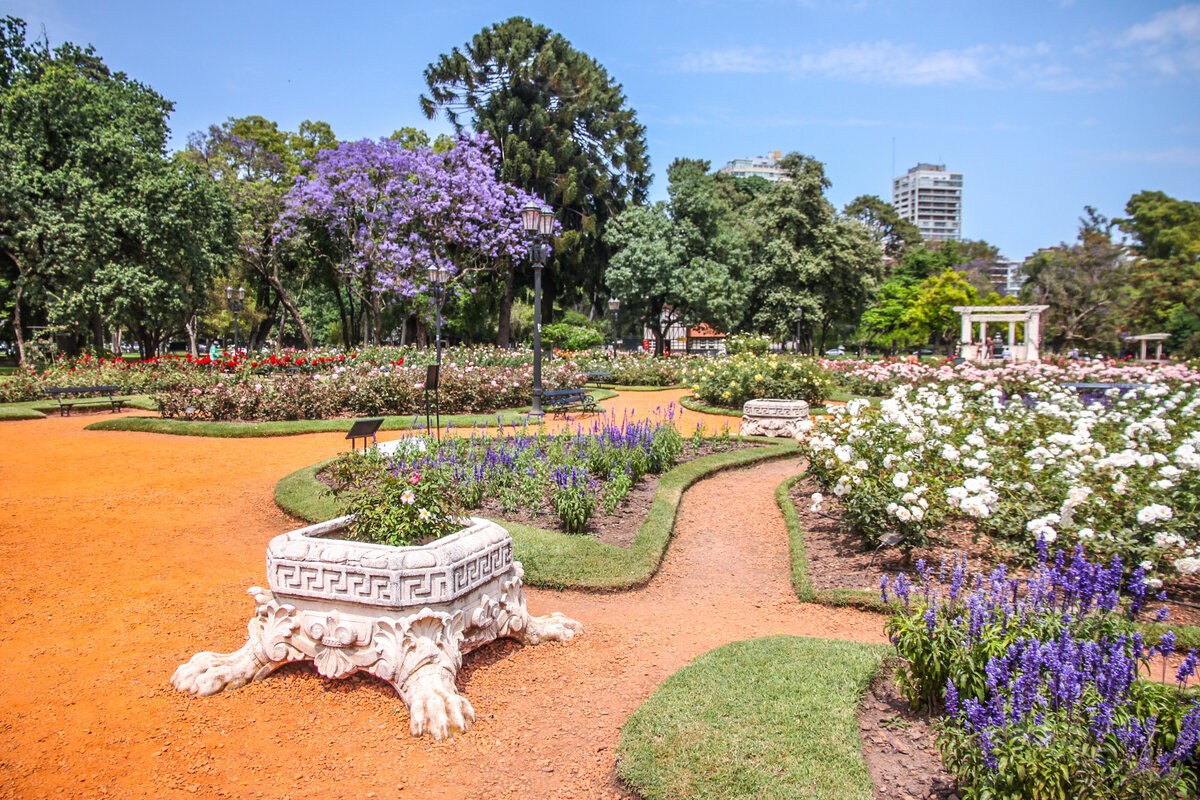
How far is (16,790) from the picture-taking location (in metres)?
2.91

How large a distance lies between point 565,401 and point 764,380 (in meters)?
4.49

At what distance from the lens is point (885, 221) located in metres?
58.8

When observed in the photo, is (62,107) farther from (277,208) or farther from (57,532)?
(57,532)

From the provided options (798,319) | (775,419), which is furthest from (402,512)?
(798,319)

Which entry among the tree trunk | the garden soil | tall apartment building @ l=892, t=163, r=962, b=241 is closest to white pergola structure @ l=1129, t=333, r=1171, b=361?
the tree trunk

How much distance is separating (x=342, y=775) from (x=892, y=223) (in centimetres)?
6321

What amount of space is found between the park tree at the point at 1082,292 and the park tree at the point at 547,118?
23.8 metres

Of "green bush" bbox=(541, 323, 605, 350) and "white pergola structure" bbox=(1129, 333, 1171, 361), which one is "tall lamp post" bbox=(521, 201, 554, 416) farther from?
"white pergola structure" bbox=(1129, 333, 1171, 361)

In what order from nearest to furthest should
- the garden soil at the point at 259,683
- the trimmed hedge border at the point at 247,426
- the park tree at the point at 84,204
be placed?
the garden soil at the point at 259,683
the trimmed hedge border at the point at 247,426
the park tree at the point at 84,204

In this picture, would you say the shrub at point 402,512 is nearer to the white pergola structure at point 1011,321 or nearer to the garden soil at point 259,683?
the garden soil at point 259,683

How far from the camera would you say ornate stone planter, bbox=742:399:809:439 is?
12.1 metres

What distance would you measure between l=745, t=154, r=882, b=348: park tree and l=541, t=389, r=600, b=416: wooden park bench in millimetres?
21933

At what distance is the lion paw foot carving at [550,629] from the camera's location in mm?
4441

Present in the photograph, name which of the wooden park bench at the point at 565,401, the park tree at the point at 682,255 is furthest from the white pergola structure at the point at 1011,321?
the wooden park bench at the point at 565,401
